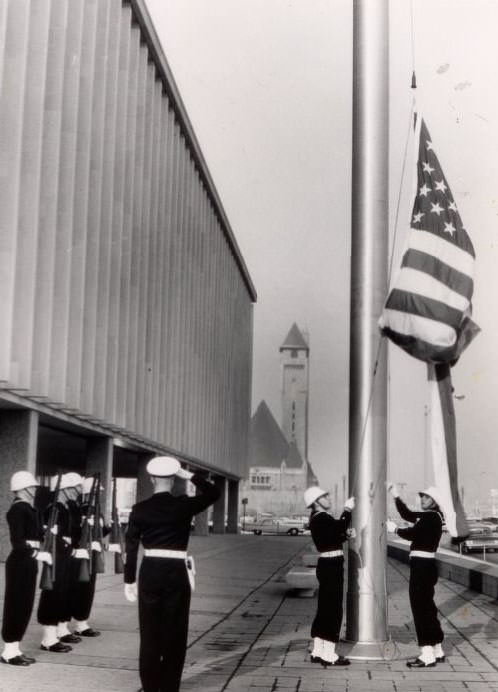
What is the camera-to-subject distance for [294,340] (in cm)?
17412

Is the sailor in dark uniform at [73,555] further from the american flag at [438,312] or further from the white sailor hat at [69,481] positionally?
the american flag at [438,312]

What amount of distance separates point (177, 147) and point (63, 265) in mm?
13280

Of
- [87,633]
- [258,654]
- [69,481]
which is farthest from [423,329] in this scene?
[87,633]

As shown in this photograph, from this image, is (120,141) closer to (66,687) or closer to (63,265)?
(63,265)

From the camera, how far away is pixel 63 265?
2086 cm

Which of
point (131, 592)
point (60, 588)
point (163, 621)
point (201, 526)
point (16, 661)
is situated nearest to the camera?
point (163, 621)

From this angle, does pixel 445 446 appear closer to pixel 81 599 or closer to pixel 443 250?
pixel 443 250

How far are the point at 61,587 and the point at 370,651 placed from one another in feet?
10.5

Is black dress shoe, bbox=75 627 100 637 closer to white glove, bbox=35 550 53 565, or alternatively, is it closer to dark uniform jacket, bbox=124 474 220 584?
white glove, bbox=35 550 53 565

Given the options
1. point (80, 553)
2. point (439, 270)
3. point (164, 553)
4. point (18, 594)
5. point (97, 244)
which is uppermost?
point (97, 244)

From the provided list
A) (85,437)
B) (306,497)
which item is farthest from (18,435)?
(306,497)

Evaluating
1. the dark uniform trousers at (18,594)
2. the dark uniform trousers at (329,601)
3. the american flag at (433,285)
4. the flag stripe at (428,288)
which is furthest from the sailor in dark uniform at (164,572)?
the flag stripe at (428,288)

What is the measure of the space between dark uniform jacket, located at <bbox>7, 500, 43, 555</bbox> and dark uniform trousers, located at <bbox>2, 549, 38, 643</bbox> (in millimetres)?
57

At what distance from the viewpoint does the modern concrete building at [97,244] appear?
1889 cm
